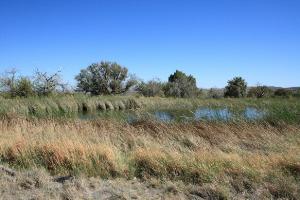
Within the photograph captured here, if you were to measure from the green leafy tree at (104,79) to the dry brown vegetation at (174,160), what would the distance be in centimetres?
3696

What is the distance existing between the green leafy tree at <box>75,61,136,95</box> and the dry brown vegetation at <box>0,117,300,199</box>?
3696 cm

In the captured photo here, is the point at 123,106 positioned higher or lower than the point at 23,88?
lower

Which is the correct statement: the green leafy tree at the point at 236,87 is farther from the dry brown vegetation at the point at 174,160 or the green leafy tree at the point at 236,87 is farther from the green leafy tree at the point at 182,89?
the dry brown vegetation at the point at 174,160

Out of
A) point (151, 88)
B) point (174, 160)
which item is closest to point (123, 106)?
point (151, 88)

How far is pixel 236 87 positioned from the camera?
46219 mm

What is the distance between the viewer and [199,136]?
1199cm

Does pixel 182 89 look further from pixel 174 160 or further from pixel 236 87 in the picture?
pixel 174 160

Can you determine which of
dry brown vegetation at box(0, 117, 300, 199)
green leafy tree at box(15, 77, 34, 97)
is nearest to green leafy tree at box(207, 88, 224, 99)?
green leafy tree at box(15, 77, 34, 97)

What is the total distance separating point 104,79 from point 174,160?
41255 mm

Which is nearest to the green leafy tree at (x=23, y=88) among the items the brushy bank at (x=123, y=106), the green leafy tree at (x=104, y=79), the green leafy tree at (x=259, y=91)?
the brushy bank at (x=123, y=106)

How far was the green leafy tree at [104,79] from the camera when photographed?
4819 cm

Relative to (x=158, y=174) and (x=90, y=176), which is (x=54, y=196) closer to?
(x=90, y=176)

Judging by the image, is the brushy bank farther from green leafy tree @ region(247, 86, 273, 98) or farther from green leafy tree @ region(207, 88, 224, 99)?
green leafy tree @ region(247, 86, 273, 98)

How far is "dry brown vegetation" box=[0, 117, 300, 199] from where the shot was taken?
21.5 feet
